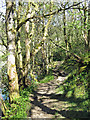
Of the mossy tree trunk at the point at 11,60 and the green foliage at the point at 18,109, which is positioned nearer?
the green foliage at the point at 18,109

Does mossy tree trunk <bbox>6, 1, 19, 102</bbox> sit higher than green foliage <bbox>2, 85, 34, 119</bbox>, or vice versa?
mossy tree trunk <bbox>6, 1, 19, 102</bbox>

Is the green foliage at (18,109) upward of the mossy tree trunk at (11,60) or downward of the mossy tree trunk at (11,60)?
downward

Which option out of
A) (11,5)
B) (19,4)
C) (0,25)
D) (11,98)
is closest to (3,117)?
(11,98)

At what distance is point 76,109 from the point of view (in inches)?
251

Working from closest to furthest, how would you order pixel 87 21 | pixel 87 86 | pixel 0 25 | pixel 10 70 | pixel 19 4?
pixel 87 86
pixel 87 21
pixel 10 70
pixel 19 4
pixel 0 25

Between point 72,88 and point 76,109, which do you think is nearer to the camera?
point 76,109

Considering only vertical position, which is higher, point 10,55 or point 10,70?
point 10,55

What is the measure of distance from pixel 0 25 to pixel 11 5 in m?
7.46

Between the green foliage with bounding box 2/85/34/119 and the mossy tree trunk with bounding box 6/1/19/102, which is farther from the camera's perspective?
the mossy tree trunk with bounding box 6/1/19/102

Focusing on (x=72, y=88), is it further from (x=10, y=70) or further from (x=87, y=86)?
(x=10, y=70)

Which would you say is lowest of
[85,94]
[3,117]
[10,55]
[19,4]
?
[3,117]

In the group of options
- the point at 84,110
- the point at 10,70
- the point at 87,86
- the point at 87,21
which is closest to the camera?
the point at 84,110

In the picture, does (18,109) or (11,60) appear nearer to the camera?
(18,109)

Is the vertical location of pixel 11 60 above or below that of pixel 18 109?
above
